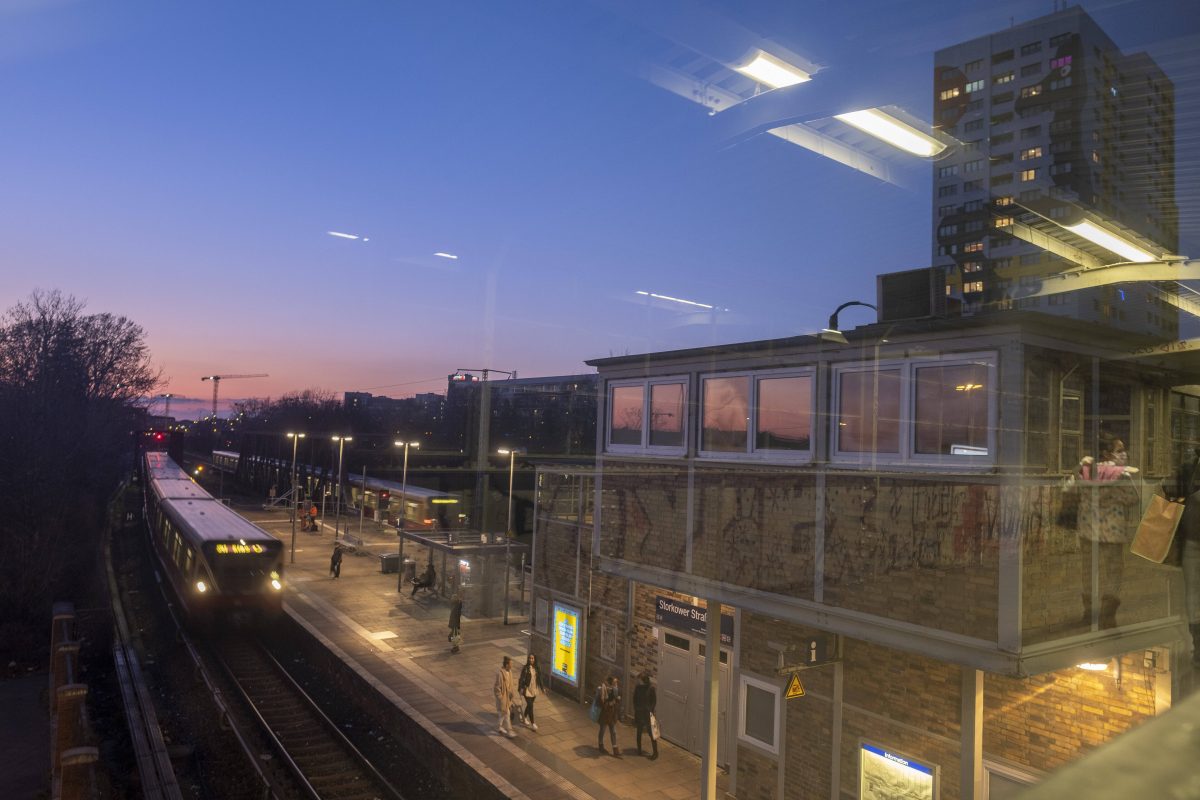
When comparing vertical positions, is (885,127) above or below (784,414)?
above

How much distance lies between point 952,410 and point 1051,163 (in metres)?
2.54

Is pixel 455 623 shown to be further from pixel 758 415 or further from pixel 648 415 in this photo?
pixel 758 415

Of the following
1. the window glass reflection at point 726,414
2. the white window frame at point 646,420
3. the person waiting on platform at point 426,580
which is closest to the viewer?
the window glass reflection at point 726,414

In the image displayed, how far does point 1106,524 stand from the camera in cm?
531

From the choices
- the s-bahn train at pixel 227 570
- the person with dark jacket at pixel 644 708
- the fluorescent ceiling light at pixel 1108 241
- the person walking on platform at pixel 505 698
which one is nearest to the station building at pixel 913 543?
the fluorescent ceiling light at pixel 1108 241

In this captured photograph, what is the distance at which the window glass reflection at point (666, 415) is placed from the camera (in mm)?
8188

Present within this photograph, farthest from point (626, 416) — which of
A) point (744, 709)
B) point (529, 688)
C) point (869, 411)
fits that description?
point (529, 688)

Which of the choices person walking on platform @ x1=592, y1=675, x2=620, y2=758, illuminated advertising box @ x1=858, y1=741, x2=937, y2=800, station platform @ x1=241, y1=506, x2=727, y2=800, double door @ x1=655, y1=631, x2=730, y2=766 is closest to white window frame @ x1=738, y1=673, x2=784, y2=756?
double door @ x1=655, y1=631, x2=730, y2=766

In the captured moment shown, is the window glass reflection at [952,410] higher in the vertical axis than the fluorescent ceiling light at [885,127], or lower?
lower

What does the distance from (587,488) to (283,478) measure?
44033 mm

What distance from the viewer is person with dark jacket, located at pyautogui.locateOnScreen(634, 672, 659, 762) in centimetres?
964

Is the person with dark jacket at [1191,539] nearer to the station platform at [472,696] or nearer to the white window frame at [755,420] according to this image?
the white window frame at [755,420]

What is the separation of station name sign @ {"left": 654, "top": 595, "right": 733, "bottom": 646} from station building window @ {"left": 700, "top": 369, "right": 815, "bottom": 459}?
8.73 ft

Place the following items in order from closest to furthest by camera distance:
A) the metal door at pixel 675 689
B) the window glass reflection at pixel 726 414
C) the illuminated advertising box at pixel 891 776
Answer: the illuminated advertising box at pixel 891 776 → the window glass reflection at pixel 726 414 → the metal door at pixel 675 689
